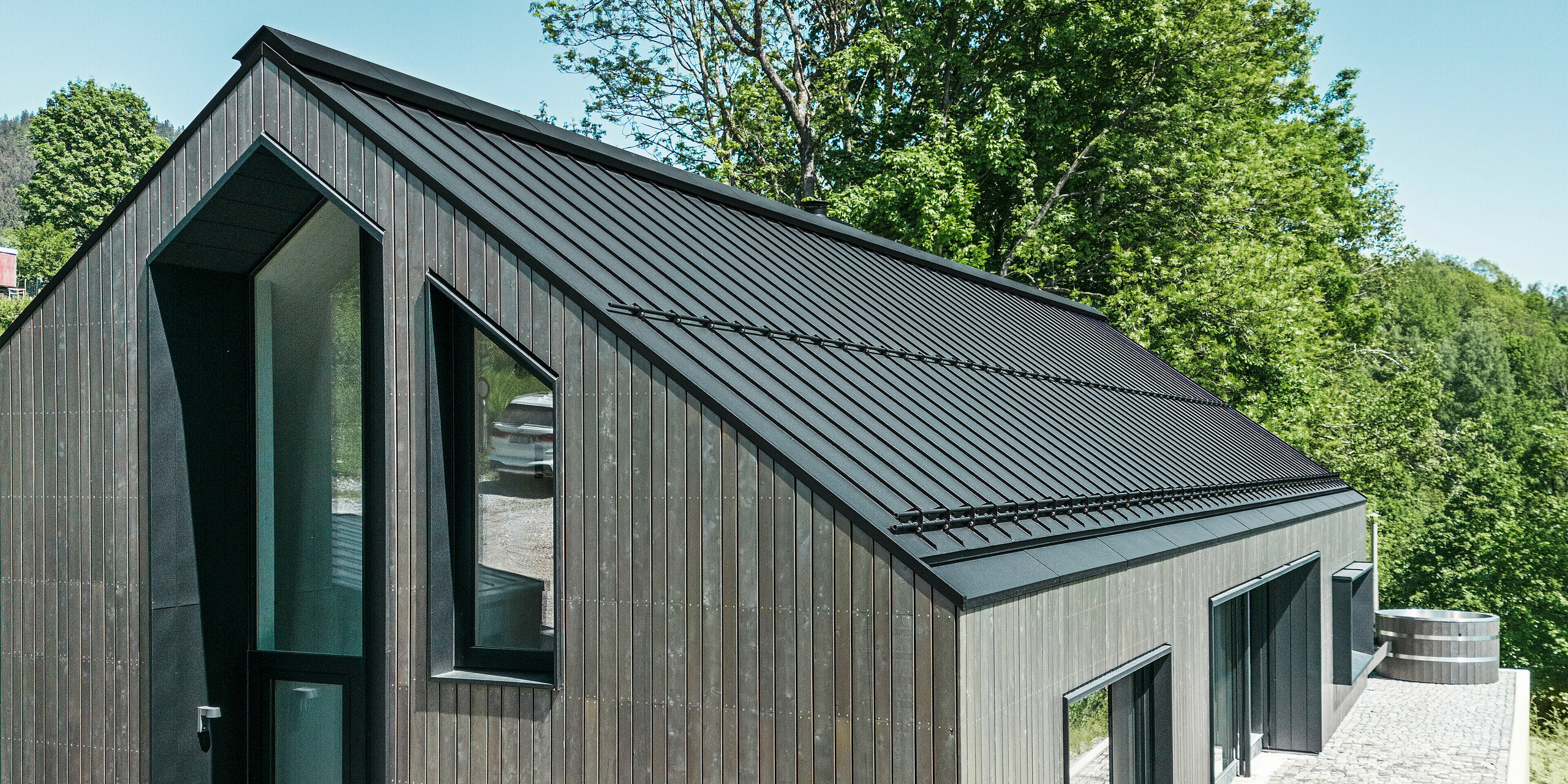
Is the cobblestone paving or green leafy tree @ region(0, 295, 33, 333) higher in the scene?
green leafy tree @ region(0, 295, 33, 333)

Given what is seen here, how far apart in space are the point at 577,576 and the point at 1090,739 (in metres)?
3.44

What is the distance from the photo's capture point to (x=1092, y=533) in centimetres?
745

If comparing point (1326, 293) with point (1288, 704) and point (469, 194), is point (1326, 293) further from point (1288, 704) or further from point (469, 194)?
point (469, 194)

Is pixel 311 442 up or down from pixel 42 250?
down

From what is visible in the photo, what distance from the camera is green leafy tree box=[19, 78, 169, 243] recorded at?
57.4 m

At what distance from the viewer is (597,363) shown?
614 cm

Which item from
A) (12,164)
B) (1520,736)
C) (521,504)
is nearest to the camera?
(521,504)

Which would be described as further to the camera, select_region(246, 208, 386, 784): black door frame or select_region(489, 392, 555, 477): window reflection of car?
select_region(246, 208, 386, 784): black door frame

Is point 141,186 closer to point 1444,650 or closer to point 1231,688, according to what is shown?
point 1231,688

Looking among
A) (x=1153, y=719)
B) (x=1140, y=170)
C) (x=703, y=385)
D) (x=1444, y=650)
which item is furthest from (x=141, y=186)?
(x=1140, y=170)

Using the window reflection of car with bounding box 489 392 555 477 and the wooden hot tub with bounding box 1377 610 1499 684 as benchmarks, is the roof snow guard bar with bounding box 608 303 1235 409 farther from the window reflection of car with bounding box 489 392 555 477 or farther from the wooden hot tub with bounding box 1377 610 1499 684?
the wooden hot tub with bounding box 1377 610 1499 684

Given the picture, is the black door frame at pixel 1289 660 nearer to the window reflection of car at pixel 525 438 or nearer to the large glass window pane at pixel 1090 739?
the large glass window pane at pixel 1090 739

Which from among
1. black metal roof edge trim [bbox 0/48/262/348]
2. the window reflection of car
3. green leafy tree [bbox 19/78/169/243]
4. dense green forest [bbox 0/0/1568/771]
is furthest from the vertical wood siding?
green leafy tree [bbox 19/78/169/243]

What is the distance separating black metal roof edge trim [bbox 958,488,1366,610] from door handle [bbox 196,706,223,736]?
510 cm
